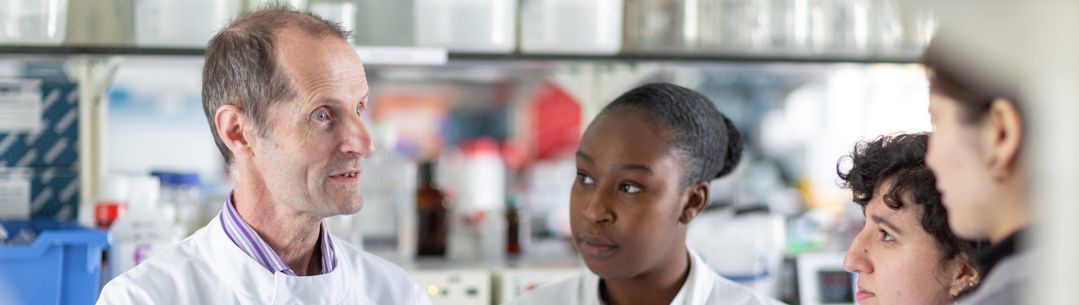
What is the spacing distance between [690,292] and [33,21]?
1.93 meters

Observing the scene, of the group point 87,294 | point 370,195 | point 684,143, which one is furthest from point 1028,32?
point 370,195

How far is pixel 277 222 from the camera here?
5.27 ft

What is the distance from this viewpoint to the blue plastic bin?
2.37 m

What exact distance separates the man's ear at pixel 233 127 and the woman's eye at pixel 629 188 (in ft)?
1.99

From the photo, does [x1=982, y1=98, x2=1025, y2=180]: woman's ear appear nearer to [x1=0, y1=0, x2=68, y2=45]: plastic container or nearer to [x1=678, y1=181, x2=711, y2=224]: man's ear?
[x1=678, y1=181, x2=711, y2=224]: man's ear

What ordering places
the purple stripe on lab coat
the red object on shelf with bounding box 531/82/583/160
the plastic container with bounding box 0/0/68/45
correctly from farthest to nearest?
the red object on shelf with bounding box 531/82/583/160 < the plastic container with bounding box 0/0/68/45 < the purple stripe on lab coat

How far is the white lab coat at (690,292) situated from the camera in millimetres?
1863

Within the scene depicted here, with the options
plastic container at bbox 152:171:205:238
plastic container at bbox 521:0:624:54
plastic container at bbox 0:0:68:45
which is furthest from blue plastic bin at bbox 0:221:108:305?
plastic container at bbox 521:0:624:54

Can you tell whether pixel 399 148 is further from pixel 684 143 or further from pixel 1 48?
pixel 684 143

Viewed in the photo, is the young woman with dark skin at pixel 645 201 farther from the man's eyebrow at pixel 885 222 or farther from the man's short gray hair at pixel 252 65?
the man's short gray hair at pixel 252 65

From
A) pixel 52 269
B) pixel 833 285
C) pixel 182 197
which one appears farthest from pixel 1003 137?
pixel 833 285

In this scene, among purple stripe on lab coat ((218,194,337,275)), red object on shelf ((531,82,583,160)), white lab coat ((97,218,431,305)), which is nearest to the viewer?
white lab coat ((97,218,431,305))

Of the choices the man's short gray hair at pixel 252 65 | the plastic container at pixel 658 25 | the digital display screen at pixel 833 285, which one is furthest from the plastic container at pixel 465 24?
the man's short gray hair at pixel 252 65

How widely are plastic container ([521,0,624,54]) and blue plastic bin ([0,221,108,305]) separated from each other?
4.18 feet
